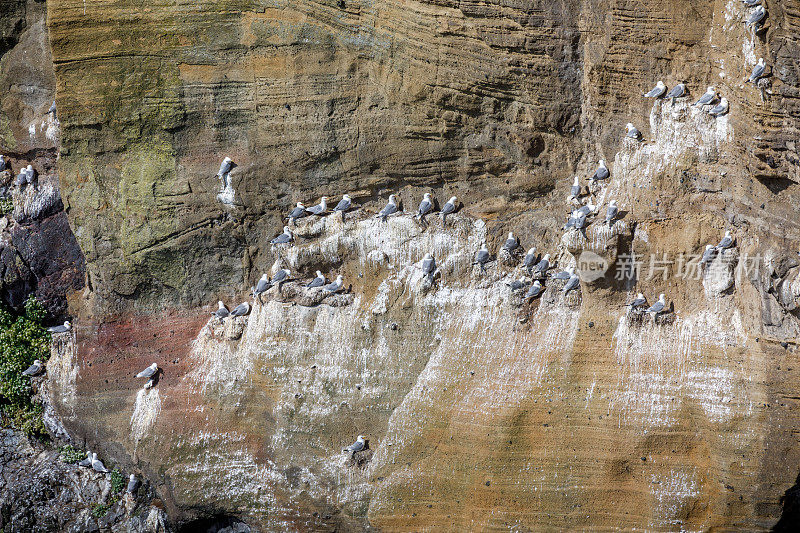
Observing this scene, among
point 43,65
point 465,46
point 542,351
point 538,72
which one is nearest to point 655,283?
point 542,351

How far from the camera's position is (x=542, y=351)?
12.4 m

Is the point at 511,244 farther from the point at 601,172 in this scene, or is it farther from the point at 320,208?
the point at 320,208

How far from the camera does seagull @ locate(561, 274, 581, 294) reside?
12547 mm

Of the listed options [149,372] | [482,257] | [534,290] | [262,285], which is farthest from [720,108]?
[149,372]

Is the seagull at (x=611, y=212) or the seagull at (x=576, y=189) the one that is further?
the seagull at (x=576, y=189)

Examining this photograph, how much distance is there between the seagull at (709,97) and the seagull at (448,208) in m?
4.38

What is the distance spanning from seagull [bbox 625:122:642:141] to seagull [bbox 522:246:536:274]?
8.25 ft

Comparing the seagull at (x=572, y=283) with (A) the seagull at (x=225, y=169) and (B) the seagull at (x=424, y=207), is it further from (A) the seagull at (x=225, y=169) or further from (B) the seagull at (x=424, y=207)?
(A) the seagull at (x=225, y=169)

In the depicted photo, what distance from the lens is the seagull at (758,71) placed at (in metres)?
11.5

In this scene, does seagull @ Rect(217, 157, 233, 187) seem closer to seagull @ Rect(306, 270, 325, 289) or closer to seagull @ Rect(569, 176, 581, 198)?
seagull @ Rect(306, 270, 325, 289)

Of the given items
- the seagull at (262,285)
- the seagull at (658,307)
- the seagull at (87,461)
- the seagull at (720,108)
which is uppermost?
the seagull at (720,108)

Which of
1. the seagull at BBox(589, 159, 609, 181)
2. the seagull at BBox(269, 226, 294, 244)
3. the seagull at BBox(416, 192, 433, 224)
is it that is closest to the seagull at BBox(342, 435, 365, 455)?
the seagull at BBox(269, 226, 294, 244)

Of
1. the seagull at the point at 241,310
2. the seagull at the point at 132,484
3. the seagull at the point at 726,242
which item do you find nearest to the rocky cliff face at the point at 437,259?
the seagull at the point at 726,242

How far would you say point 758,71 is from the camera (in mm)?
11477
